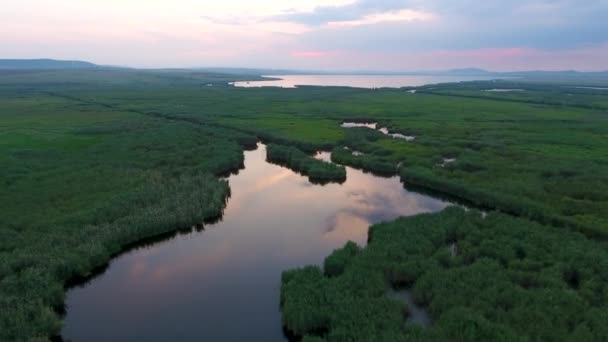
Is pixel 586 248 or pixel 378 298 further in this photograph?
pixel 586 248

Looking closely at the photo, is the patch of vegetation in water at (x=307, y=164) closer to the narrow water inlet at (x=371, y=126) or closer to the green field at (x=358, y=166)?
the green field at (x=358, y=166)

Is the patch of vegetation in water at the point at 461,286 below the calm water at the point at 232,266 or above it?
above

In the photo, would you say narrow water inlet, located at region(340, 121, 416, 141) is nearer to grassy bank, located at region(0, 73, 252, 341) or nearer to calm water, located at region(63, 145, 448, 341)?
grassy bank, located at region(0, 73, 252, 341)

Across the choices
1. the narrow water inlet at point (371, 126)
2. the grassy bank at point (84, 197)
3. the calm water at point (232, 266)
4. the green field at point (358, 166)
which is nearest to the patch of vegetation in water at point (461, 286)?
the green field at point (358, 166)

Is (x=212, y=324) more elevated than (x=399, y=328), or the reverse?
(x=399, y=328)

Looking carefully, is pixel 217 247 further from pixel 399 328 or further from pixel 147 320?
pixel 399 328

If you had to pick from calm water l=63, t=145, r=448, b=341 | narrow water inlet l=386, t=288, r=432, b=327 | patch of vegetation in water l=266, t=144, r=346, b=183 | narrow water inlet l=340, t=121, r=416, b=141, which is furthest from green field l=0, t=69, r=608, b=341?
patch of vegetation in water l=266, t=144, r=346, b=183

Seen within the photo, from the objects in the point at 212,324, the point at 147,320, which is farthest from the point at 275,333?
the point at 147,320
